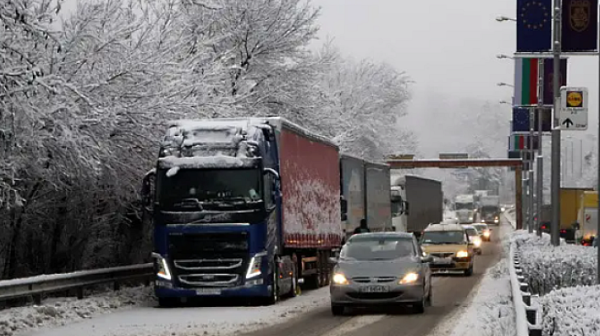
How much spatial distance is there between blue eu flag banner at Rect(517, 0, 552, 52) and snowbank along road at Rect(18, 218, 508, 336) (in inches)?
287

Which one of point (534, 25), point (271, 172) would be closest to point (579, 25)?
point (534, 25)

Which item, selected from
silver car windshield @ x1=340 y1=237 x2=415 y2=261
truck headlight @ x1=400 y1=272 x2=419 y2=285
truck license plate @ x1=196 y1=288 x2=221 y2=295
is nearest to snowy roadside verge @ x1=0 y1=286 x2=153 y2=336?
truck license plate @ x1=196 y1=288 x2=221 y2=295

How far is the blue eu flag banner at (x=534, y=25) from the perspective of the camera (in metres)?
28.2

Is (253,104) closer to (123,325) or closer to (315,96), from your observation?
(315,96)

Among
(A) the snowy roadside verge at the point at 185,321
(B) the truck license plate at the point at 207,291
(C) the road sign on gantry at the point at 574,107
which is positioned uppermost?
(C) the road sign on gantry at the point at 574,107

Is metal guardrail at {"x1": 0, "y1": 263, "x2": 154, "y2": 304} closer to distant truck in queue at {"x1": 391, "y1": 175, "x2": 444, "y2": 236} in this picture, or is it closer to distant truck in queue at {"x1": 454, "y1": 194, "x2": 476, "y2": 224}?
distant truck in queue at {"x1": 391, "y1": 175, "x2": 444, "y2": 236}

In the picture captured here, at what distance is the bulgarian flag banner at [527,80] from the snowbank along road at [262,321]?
14296mm

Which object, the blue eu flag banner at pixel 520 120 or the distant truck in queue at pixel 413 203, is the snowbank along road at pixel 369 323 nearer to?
the blue eu flag banner at pixel 520 120

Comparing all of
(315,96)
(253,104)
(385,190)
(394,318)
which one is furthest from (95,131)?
(385,190)

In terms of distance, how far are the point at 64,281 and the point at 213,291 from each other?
2826 millimetres

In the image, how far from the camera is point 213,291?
22.6 meters

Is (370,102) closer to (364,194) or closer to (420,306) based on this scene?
(364,194)

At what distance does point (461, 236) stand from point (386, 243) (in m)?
15.9

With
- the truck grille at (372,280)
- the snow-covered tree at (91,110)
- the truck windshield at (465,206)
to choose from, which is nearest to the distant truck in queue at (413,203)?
the snow-covered tree at (91,110)
